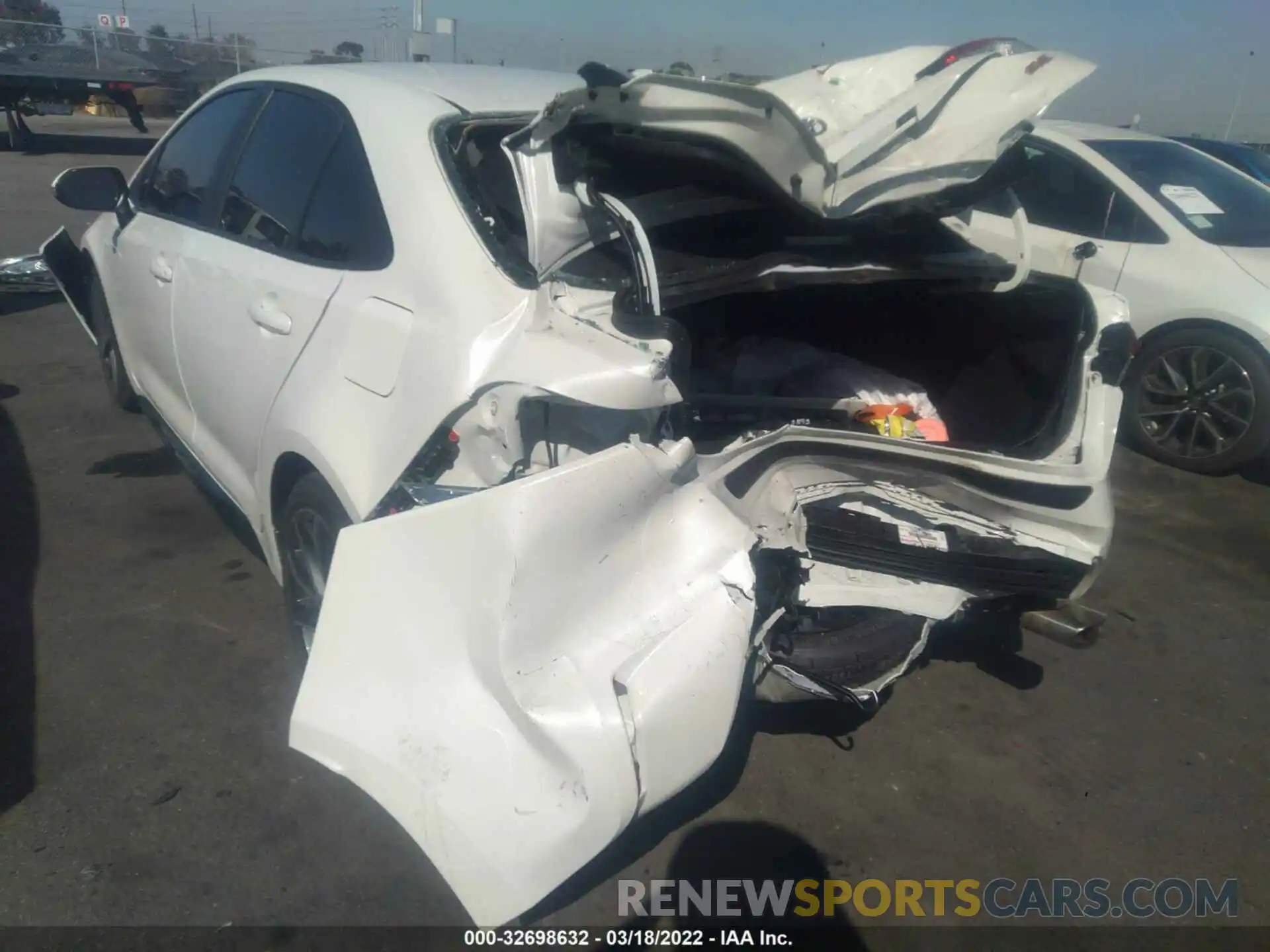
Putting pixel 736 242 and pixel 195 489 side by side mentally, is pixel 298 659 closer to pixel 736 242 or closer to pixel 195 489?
pixel 195 489

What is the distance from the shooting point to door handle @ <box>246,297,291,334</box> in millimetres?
2607

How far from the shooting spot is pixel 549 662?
6.01 feet

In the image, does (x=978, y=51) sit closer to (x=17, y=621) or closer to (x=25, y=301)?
(x=17, y=621)

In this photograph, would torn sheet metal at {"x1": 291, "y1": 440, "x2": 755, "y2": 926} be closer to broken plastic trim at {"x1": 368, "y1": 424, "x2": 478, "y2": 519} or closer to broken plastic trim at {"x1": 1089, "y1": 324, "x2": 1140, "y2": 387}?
broken plastic trim at {"x1": 368, "y1": 424, "x2": 478, "y2": 519}

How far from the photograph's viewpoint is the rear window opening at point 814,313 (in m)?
2.29

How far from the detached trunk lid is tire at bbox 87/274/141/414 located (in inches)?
126

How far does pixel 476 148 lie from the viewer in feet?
8.36

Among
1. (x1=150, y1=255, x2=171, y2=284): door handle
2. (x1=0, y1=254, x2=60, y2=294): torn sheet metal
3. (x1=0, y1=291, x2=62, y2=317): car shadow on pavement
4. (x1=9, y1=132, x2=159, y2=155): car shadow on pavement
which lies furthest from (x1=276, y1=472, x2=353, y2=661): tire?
(x1=9, y1=132, x2=159, y2=155): car shadow on pavement

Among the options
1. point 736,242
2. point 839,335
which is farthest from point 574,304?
point 839,335

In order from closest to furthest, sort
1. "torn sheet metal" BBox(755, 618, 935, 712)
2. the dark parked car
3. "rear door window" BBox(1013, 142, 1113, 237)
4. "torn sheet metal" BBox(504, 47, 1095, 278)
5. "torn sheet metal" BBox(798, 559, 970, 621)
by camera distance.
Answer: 1. "torn sheet metal" BBox(504, 47, 1095, 278)
2. "torn sheet metal" BBox(755, 618, 935, 712)
3. "torn sheet metal" BBox(798, 559, 970, 621)
4. "rear door window" BBox(1013, 142, 1113, 237)
5. the dark parked car

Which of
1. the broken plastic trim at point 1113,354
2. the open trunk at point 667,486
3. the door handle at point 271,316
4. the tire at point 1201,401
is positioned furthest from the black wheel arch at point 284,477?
the tire at point 1201,401

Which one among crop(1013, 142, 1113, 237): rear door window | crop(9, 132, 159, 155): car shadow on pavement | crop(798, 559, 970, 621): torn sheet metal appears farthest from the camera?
crop(9, 132, 159, 155): car shadow on pavement

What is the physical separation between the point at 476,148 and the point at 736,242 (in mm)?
783

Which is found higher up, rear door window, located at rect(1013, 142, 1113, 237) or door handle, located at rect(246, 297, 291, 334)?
rear door window, located at rect(1013, 142, 1113, 237)
